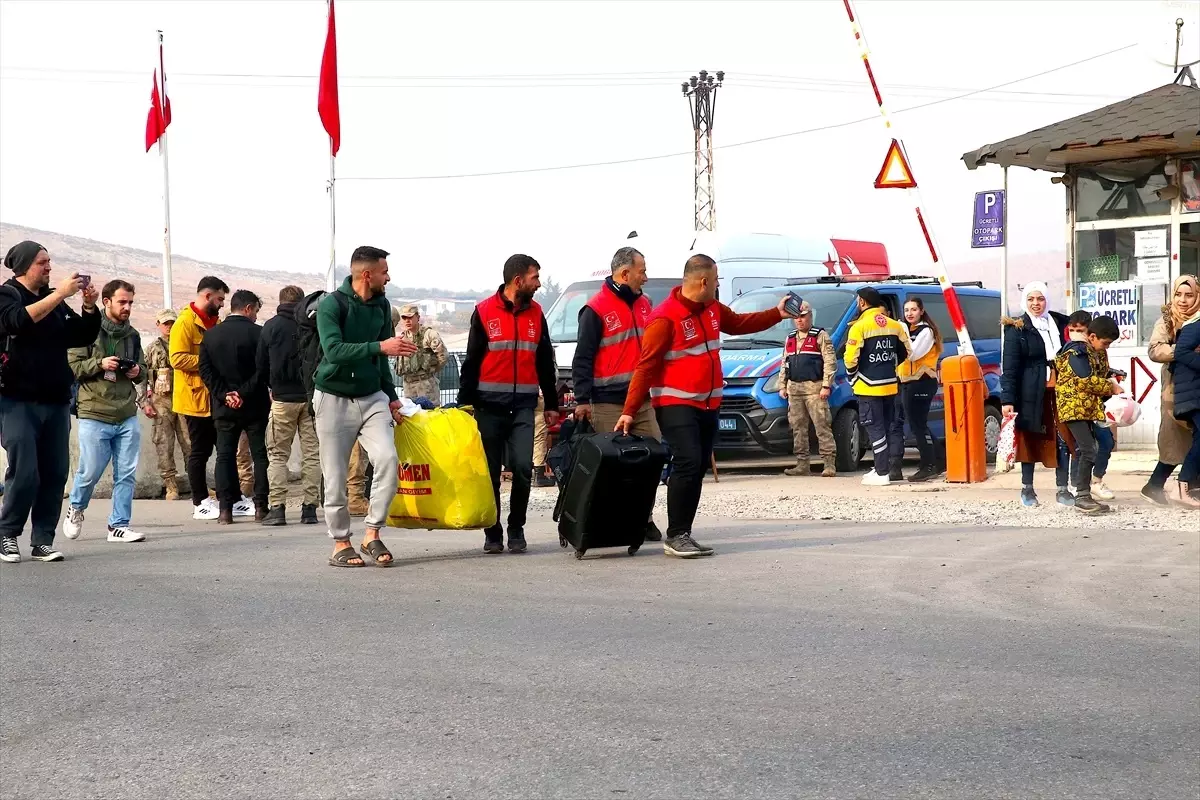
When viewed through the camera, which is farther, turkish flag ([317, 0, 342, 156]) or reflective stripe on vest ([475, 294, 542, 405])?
turkish flag ([317, 0, 342, 156])

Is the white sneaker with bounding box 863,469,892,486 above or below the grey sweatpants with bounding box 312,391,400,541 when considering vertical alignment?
below

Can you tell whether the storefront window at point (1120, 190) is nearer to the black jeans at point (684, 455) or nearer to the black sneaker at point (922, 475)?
the black sneaker at point (922, 475)

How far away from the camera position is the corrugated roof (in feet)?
48.0

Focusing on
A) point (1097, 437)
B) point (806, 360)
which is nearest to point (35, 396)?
point (1097, 437)

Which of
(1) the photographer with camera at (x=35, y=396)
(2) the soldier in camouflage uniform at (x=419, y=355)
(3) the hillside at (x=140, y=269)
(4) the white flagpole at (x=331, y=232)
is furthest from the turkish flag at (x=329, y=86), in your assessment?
(3) the hillside at (x=140, y=269)

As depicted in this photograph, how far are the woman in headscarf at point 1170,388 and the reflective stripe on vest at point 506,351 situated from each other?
518 cm

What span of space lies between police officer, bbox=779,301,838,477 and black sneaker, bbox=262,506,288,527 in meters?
5.89

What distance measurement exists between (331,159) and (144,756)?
1647 cm

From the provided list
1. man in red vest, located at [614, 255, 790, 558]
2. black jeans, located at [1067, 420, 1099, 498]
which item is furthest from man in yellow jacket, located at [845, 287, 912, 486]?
man in red vest, located at [614, 255, 790, 558]

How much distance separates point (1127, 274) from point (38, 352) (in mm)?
10681

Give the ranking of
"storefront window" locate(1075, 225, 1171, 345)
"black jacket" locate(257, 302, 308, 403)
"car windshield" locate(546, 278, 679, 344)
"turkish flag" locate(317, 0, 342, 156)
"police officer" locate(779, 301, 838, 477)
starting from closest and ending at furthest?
"black jacket" locate(257, 302, 308, 403) < "storefront window" locate(1075, 225, 1171, 345) < "police officer" locate(779, 301, 838, 477) < "car windshield" locate(546, 278, 679, 344) < "turkish flag" locate(317, 0, 342, 156)

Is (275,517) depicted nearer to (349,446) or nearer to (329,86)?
(349,446)

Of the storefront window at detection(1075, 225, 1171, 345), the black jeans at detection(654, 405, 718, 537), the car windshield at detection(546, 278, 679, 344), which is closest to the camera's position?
the black jeans at detection(654, 405, 718, 537)

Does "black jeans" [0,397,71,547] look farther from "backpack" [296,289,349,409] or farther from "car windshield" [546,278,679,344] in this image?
"car windshield" [546,278,679,344]
